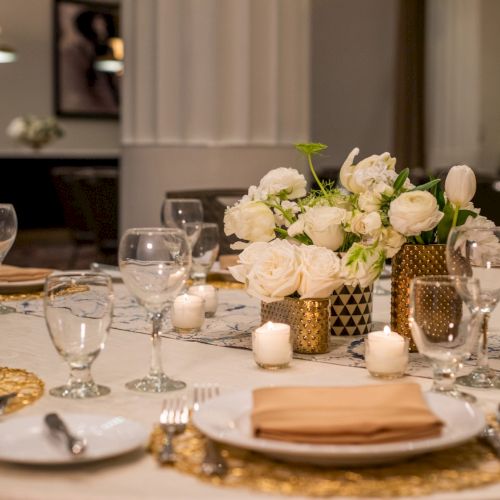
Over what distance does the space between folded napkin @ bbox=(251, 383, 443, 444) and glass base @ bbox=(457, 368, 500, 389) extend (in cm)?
28

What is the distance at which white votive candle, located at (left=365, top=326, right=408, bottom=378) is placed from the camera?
4.18ft

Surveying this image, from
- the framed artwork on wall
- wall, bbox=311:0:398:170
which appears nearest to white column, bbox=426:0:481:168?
wall, bbox=311:0:398:170

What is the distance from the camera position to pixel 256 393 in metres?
0.98

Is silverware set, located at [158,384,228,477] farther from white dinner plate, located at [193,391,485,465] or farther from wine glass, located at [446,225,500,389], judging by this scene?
wine glass, located at [446,225,500,389]

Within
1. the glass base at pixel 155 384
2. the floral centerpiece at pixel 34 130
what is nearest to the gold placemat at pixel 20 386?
the glass base at pixel 155 384

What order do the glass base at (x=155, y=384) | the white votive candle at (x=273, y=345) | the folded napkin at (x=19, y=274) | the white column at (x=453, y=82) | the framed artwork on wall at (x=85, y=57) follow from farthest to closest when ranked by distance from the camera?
the framed artwork on wall at (x=85, y=57), the white column at (x=453, y=82), the folded napkin at (x=19, y=274), the white votive candle at (x=273, y=345), the glass base at (x=155, y=384)

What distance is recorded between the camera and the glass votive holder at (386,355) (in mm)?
1273

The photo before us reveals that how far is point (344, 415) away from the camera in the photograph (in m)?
0.92

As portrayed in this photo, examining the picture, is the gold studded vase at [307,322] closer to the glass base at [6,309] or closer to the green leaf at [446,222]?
the green leaf at [446,222]

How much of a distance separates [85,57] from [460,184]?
1096cm

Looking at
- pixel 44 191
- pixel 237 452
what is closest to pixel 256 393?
pixel 237 452

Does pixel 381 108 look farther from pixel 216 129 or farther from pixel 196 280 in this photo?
pixel 196 280

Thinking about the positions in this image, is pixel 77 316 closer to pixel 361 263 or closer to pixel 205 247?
pixel 361 263

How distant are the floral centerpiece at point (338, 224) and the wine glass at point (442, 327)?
0.73ft
